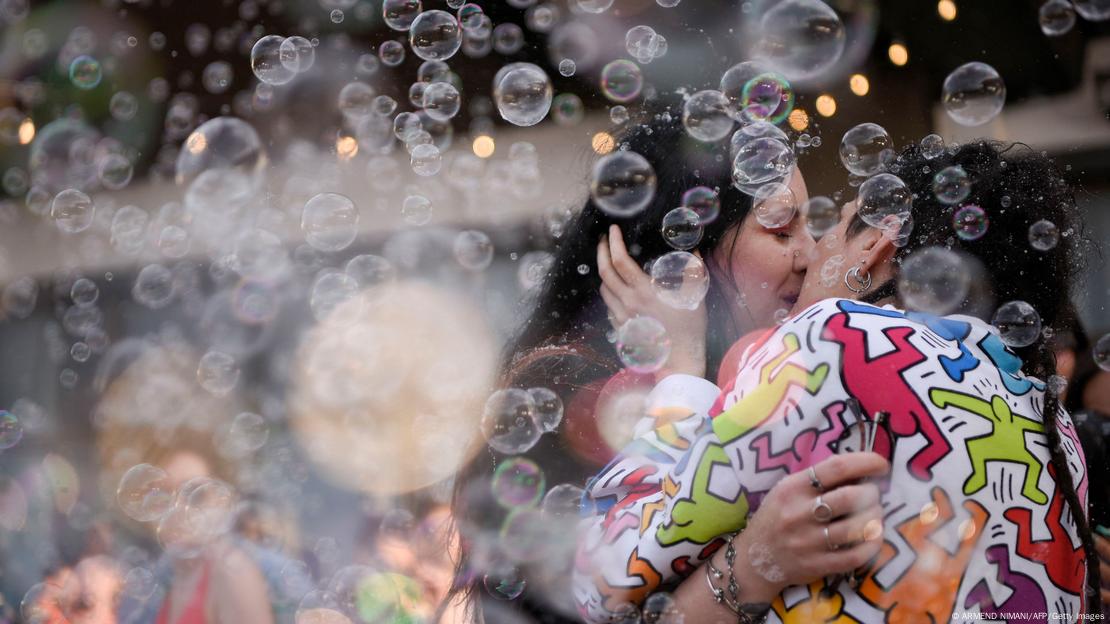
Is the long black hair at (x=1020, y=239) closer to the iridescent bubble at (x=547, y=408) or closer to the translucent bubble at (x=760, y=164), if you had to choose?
the translucent bubble at (x=760, y=164)

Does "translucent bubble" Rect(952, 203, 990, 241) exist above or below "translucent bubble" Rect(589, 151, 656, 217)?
above

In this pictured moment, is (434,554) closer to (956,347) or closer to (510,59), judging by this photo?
(956,347)

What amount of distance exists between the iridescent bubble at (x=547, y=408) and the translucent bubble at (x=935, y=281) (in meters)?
0.61

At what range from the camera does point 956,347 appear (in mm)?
944

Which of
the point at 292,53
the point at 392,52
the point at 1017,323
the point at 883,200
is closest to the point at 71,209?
the point at 292,53

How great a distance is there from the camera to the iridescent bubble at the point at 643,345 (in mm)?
1448

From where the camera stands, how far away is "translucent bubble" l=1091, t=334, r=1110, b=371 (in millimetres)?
1645

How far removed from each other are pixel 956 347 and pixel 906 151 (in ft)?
2.56

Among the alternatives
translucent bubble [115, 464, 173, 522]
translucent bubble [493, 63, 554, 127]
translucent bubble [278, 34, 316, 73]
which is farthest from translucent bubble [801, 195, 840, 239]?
translucent bubble [115, 464, 173, 522]

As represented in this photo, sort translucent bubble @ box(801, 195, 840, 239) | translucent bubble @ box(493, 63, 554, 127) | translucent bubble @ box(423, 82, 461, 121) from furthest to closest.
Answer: translucent bubble @ box(423, 82, 461, 121) → translucent bubble @ box(493, 63, 554, 127) → translucent bubble @ box(801, 195, 840, 239)

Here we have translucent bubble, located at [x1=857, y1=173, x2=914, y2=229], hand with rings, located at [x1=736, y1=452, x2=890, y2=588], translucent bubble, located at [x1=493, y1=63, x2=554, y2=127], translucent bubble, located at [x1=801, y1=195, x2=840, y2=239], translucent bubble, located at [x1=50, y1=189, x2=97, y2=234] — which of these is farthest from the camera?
translucent bubble, located at [x1=50, y1=189, x2=97, y2=234]

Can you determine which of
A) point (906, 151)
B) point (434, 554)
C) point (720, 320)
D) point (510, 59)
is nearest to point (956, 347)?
point (720, 320)

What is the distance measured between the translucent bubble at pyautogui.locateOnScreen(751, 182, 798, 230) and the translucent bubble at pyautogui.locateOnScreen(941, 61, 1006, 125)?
45cm

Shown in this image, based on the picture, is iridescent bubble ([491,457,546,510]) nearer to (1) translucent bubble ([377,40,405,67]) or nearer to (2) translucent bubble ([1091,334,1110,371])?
(2) translucent bubble ([1091,334,1110,371])
